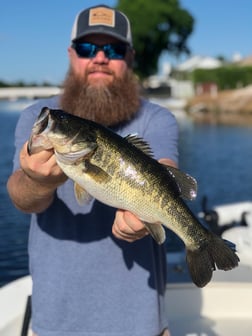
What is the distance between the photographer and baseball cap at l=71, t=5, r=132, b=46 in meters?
2.55

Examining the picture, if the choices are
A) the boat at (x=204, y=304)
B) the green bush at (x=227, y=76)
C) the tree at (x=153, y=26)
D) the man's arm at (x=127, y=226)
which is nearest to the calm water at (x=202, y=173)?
the boat at (x=204, y=304)

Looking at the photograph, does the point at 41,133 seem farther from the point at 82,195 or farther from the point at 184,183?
the point at 184,183

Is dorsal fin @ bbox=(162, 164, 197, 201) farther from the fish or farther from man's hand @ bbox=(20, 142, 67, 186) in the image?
man's hand @ bbox=(20, 142, 67, 186)

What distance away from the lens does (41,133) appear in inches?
74.5

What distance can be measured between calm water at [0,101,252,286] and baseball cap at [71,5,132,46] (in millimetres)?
6242

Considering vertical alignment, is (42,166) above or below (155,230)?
above

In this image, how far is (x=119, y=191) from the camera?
2.00 m

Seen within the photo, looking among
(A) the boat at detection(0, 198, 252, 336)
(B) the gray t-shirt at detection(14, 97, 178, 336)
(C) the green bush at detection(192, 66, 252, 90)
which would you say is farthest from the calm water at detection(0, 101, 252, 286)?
(C) the green bush at detection(192, 66, 252, 90)

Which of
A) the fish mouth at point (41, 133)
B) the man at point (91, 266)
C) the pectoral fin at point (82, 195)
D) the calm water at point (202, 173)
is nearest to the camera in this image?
the fish mouth at point (41, 133)

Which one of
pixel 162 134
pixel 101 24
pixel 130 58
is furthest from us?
pixel 130 58

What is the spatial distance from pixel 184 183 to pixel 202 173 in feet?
54.0

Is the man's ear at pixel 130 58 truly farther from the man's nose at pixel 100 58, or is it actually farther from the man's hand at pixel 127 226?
the man's hand at pixel 127 226

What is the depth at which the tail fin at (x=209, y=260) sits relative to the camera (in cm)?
217

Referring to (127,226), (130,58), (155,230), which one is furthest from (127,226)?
(130,58)
